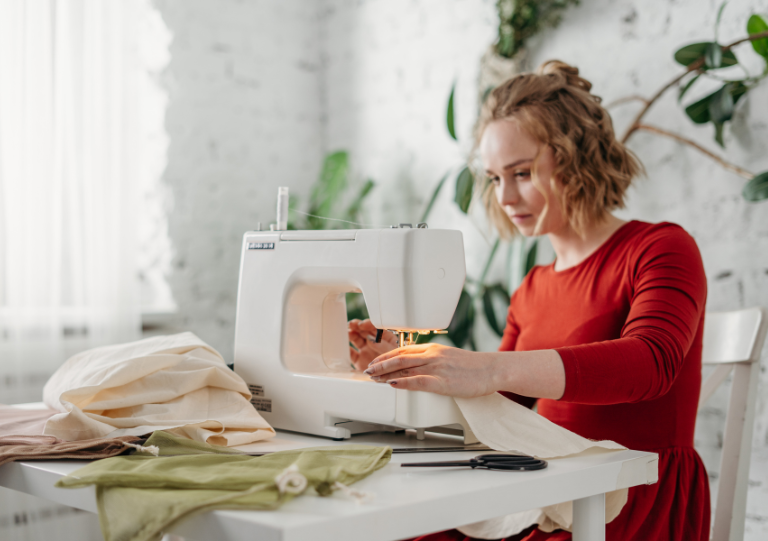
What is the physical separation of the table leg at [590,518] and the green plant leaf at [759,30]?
57.3 inches

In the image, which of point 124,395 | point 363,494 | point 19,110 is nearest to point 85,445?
point 124,395

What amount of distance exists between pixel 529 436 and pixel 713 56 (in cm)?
138

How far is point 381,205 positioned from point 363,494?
2574 millimetres

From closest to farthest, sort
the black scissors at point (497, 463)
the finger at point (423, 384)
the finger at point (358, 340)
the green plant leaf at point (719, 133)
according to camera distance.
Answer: the black scissors at point (497, 463), the finger at point (423, 384), the finger at point (358, 340), the green plant leaf at point (719, 133)

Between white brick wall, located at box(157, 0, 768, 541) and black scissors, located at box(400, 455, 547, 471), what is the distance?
1.38 m

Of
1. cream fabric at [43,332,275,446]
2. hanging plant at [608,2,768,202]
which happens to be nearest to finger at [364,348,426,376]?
cream fabric at [43,332,275,446]

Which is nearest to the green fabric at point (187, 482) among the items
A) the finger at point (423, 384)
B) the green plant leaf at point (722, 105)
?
the finger at point (423, 384)

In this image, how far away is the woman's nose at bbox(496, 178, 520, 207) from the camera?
1.57 metres

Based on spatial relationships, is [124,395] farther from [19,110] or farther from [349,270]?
[19,110]

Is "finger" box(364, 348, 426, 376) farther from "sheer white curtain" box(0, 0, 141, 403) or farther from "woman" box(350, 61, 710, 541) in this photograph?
"sheer white curtain" box(0, 0, 141, 403)

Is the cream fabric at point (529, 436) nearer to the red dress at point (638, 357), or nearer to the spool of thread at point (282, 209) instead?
the red dress at point (638, 357)

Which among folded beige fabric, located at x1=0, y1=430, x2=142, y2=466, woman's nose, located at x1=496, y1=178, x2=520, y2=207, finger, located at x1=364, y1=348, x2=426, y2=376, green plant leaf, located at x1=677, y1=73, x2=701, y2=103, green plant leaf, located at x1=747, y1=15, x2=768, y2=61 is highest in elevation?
green plant leaf, located at x1=747, y1=15, x2=768, y2=61

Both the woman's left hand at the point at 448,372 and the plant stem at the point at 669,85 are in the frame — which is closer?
the woman's left hand at the point at 448,372

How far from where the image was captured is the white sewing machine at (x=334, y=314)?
110 cm
